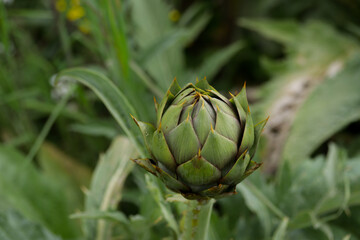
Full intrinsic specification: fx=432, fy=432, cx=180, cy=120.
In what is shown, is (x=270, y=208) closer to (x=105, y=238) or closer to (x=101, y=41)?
(x=105, y=238)

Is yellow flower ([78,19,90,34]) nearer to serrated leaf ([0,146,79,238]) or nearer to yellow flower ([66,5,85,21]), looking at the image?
yellow flower ([66,5,85,21])

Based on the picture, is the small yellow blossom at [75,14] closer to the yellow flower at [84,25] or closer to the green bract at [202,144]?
the yellow flower at [84,25]

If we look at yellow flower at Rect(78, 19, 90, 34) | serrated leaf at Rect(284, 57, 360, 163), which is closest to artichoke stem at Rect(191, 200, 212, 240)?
serrated leaf at Rect(284, 57, 360, 163)

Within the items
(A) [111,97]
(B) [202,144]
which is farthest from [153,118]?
(B) [202,144]

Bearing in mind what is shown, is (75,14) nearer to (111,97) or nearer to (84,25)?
(84,25)

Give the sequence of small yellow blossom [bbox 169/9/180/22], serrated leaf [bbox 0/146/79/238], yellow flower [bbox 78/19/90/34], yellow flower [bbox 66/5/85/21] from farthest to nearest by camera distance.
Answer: small yellow blossom [bbox 169/9/180/22] < yellow flower [bbox 66/5/85/21] < yellow flower [bbox 78/19/90/34] < serrated leaf [bbox 0/146/79/238]

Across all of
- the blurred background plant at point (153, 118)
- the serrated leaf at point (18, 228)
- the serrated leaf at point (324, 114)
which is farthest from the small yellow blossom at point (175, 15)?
the serrated leaf at point (18, 228)

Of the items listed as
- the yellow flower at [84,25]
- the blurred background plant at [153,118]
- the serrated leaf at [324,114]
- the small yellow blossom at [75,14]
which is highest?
the small yellow blossom at [75,14]
